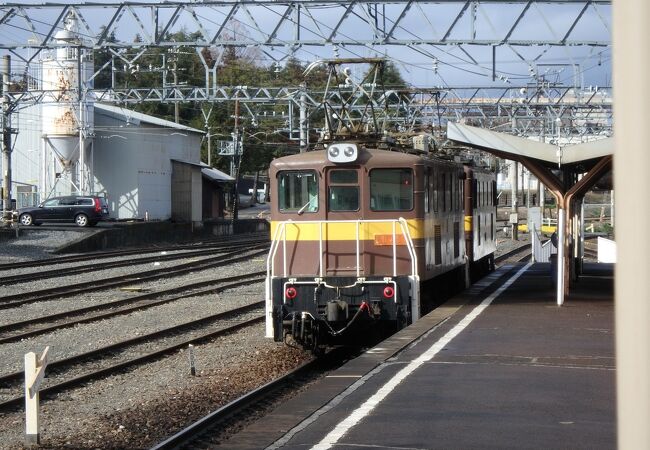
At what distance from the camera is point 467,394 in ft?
27.2

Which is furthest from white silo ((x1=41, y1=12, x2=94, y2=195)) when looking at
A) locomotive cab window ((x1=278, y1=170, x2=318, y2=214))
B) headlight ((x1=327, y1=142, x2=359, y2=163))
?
headlight ((x1=327, y1=142, x2=359, y2=163))

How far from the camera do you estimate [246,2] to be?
23.3 metres

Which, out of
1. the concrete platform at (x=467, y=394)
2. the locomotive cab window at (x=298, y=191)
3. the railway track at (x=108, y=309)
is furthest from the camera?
the railway track at (x=108, y=309)

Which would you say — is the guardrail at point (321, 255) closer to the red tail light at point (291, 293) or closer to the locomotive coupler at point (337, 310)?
the red tail light at point (291, 293)

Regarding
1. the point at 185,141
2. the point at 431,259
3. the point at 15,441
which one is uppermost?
the point at 185,141

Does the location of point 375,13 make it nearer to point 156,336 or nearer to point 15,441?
point 156,336

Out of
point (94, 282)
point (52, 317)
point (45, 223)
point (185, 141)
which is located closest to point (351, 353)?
point (52, 317)

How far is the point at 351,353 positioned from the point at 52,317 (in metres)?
6.26

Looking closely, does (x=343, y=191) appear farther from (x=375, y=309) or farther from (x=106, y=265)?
(x=106, y=265)

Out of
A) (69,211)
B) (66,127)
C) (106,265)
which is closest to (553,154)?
(106,265)

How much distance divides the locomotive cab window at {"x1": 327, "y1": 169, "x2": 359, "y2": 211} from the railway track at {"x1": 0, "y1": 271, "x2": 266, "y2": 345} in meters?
5.47

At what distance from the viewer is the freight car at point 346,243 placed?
1293 cm

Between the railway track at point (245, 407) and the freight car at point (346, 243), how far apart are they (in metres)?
0.57

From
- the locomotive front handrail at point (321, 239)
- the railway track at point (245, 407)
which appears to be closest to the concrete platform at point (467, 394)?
the railway track at point (245, 407)
